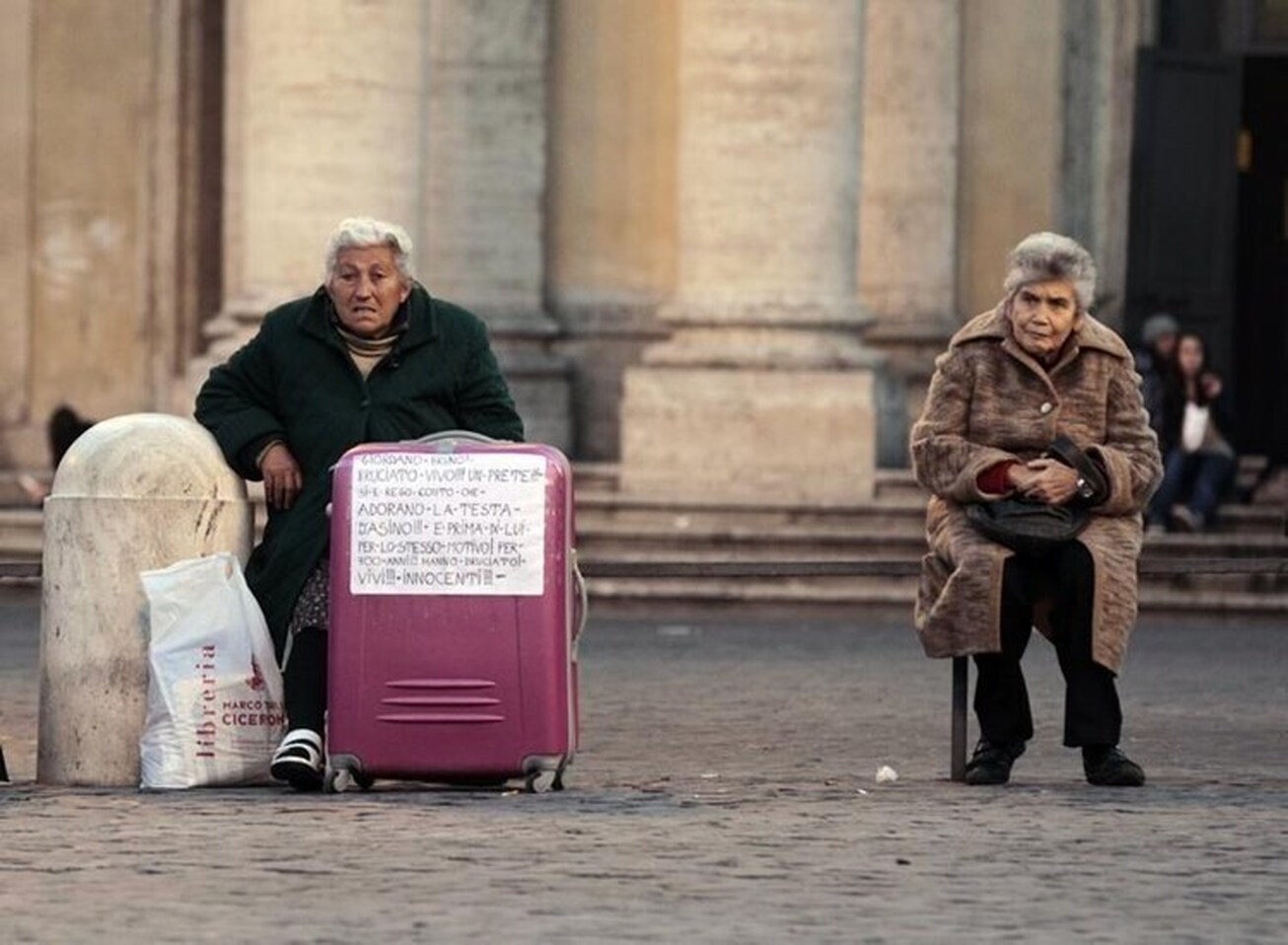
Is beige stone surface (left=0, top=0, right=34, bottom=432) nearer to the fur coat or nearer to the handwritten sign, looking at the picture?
the fur coat

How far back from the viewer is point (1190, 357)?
27.5 meters

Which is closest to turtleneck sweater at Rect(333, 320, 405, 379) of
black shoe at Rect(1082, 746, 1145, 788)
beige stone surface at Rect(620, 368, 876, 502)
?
black shoe at Rect(1082, 746, 1145, 788)

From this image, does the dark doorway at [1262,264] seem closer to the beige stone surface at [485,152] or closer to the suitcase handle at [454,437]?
the beige stone surface at [485,152]

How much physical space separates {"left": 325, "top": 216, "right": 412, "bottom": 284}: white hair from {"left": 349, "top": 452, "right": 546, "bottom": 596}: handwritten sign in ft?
2.10

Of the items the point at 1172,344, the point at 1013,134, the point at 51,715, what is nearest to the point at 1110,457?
the point at 51,715

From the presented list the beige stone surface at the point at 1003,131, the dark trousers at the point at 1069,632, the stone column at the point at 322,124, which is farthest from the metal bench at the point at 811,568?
the beige stone surface at the point at 1003,131

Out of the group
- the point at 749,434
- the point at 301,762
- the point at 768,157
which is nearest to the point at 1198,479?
the point at 749,434

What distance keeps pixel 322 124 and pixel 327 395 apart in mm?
12579

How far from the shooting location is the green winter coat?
1341 centimetres

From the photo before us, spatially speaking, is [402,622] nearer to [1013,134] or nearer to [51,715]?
[51,715]

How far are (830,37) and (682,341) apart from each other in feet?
6.12

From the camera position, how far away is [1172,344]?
27812 millimetres

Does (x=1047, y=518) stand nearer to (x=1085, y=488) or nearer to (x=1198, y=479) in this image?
(x=1085, y=488)

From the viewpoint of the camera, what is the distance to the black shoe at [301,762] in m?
13.0
